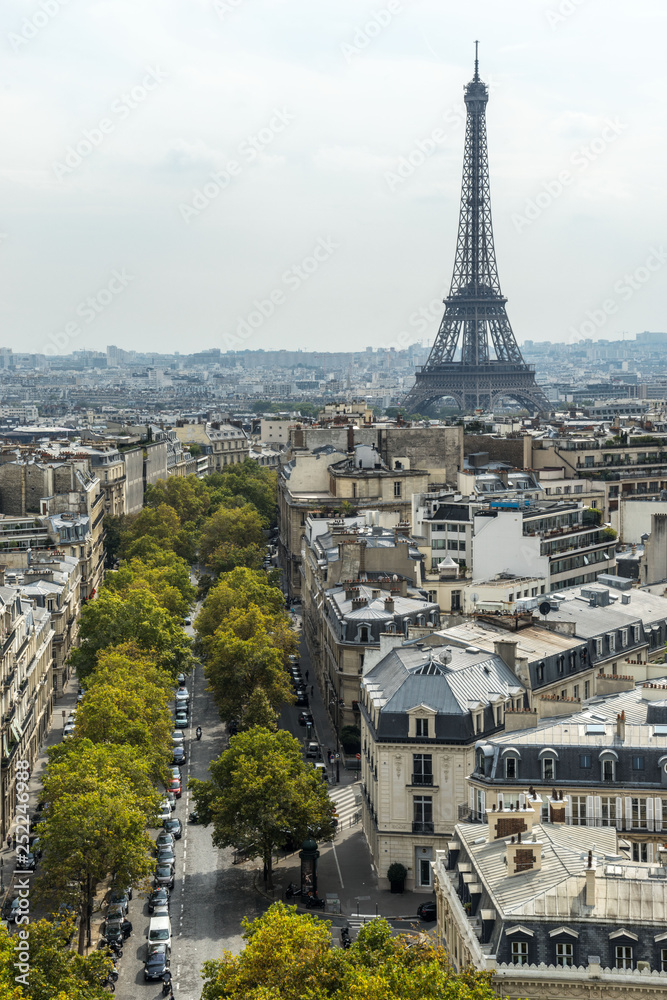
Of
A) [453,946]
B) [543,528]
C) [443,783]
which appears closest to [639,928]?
[453,946]

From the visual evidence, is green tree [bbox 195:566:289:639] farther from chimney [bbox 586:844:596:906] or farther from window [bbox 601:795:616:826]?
chimney [bbox 586:844:596:906]

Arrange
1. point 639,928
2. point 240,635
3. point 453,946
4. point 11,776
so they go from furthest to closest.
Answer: point 240,635, point 11,776, point 453,946, point 639,928

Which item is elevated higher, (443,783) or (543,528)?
(543,528)

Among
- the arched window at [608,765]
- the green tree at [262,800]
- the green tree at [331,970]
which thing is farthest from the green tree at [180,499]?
the green tree at [331,970]

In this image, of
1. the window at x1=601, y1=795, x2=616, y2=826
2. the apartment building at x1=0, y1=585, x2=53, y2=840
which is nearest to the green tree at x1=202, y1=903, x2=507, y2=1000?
the window at x1=601, y1=795, x2=616, y2=826

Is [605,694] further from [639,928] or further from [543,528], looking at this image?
[543,528]

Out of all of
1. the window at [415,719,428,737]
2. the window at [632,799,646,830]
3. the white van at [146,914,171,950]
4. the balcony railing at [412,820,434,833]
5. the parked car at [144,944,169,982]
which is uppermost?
the window at [415,719,428,737]

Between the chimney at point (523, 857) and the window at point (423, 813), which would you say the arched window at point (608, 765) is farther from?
the chimney at point (523, 857)
